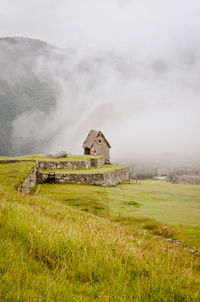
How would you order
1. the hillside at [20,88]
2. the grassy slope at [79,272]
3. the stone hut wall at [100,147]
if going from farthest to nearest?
the hillside at [20,88], the stone hut wall at [100,147], the grassy slope at [79,272]

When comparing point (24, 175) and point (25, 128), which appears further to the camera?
point (25, 128)

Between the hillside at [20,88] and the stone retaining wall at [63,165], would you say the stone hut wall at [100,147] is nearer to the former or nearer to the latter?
the stone retaining wall at [63,165]

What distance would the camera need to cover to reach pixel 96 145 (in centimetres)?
4669

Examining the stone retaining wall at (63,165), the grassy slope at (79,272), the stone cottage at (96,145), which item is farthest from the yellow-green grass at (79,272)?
the stone cottage at (96,145)

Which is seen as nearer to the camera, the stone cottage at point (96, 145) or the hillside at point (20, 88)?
the stone cottage at point (96, 145)

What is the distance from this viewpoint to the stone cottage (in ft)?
152

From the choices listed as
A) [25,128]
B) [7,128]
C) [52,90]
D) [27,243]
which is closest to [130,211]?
[27,243]

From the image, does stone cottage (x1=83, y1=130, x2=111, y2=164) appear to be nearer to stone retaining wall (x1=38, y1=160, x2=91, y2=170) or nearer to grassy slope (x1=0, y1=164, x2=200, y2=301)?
stone retaining wall (x1=38, y1=160, x2=91, y2=170)

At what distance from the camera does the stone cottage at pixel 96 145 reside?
46250 millimetres

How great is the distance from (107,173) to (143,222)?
1678 cm

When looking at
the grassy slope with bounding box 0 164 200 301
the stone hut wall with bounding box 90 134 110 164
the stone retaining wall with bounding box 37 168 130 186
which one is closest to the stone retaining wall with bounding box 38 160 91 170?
the stone retaining wall with bounding box 37 168 130 186

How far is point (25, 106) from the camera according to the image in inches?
5241

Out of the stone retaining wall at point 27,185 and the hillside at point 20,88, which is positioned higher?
the hillside at point 20,88

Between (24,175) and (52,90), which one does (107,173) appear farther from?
(52,90)
